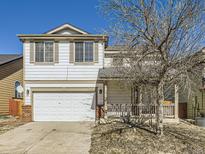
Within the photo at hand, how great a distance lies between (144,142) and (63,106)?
8193 mm

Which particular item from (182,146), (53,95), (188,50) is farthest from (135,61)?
(53,95)

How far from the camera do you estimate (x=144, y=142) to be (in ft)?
30.8

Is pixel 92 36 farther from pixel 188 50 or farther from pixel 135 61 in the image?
pixel 188 50

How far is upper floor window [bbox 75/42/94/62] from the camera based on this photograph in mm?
16438

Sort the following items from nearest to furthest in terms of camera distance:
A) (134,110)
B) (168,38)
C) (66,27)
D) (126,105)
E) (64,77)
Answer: (168,38) < (134,110) < (126,105) < (64,77) < (66,27)

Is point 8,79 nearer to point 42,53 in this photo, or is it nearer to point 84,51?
point 42,53

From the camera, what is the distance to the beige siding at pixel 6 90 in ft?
60.3

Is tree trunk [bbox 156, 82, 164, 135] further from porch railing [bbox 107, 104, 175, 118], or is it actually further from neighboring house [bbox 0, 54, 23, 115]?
neighboring house [bbox 0, 54, 23, 115]

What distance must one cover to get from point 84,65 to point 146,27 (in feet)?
26.2

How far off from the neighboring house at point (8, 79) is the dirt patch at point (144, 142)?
10.1 meters

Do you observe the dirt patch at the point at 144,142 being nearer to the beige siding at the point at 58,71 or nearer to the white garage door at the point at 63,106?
the white garage door at the point at 63,106

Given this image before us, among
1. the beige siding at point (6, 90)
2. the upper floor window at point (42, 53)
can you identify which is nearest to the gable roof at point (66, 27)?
the upper floor window at point (42, 53)

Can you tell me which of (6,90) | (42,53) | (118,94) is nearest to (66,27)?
(42,53)

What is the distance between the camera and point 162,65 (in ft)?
30.7
